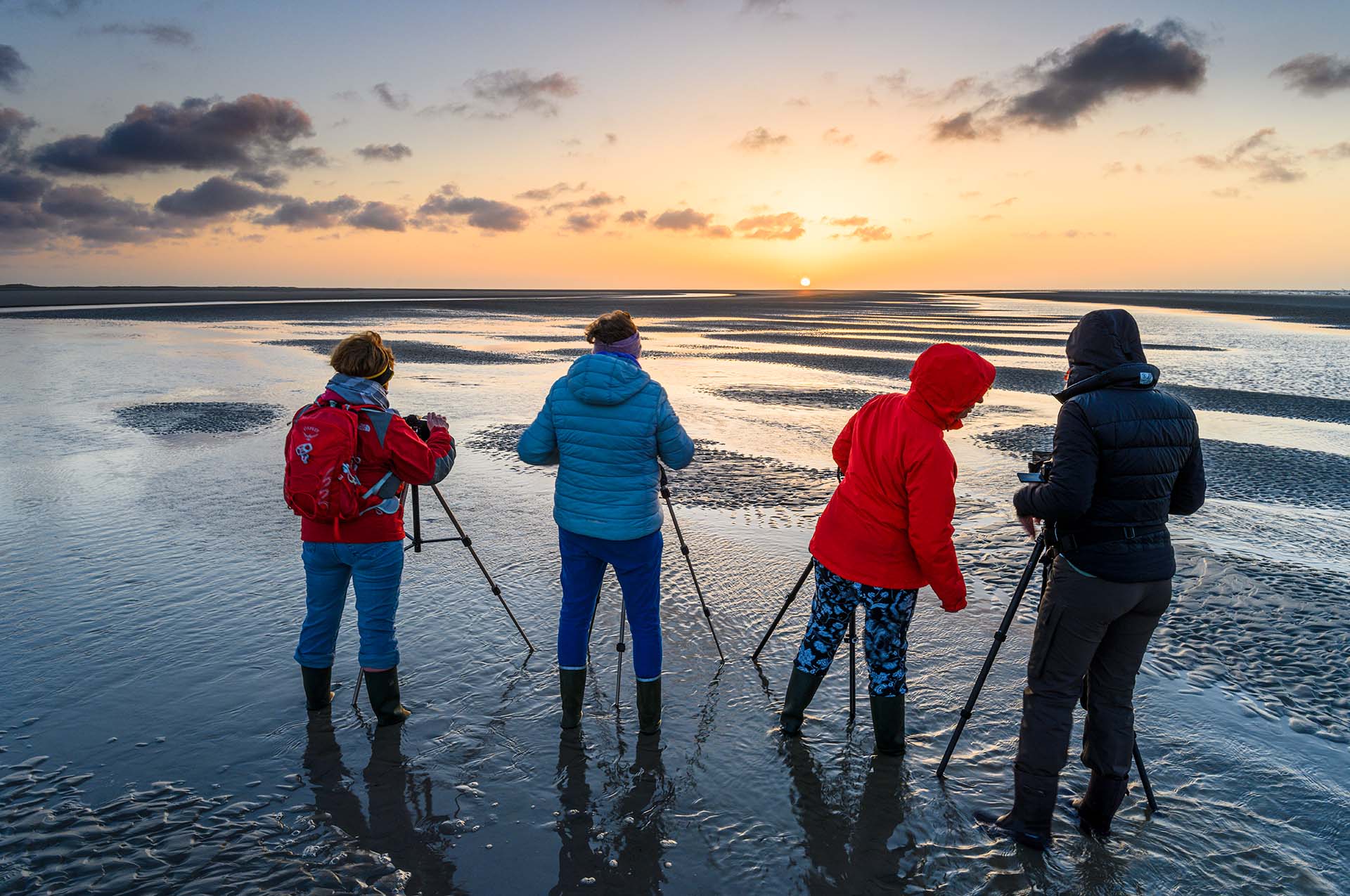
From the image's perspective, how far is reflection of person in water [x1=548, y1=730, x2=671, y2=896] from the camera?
3.45 m

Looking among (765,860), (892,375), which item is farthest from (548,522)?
(892,375)

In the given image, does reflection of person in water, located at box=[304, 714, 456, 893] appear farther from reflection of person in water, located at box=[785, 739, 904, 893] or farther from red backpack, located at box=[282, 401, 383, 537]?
reflection of person in water, located at box=[785, 739, 904, 893]

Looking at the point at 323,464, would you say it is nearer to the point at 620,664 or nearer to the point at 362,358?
the point at 362,358

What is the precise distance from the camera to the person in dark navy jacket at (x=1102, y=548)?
134 inches

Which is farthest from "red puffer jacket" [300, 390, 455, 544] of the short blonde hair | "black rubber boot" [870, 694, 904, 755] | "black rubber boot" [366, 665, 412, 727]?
"black rubber boot" [870, 694, 904, 755]

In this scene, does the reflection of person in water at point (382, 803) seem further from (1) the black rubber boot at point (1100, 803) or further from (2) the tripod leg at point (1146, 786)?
(2) the tripod leg at point (1146, 786)

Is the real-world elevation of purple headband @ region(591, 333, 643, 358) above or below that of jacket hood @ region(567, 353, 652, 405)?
above

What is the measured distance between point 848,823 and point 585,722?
1.64 metres

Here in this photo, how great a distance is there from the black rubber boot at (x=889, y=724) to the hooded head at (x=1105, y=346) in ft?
6.42

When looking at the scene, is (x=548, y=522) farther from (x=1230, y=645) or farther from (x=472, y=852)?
(x=1230, y=645)

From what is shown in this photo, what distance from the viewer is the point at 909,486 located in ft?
12.6

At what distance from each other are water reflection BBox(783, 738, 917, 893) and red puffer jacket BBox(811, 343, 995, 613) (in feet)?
3.49

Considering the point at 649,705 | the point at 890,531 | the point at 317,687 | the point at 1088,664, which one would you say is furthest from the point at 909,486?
the point at 317,687

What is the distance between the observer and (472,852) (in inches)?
142
